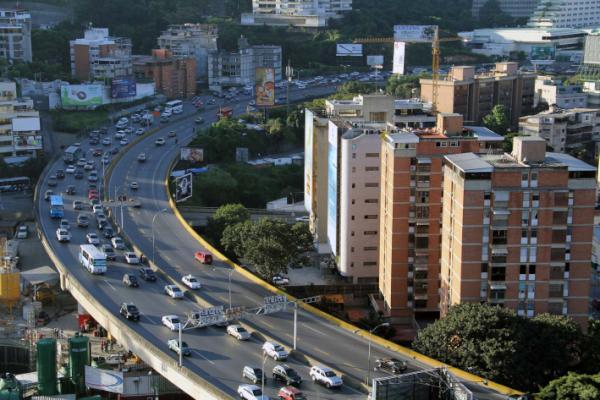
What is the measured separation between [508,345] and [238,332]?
7.48 m

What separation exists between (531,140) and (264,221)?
39.2 feet

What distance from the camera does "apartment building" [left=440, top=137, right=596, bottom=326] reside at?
101 feet

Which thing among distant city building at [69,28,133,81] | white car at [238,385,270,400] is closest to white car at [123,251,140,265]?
white car at [238,385,270,400]

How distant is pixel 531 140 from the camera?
3159 cm

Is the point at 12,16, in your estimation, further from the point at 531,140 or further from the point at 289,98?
the point at 531,140

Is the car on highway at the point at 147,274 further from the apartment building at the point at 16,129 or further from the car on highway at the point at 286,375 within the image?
the apartment building at the point at 16,129

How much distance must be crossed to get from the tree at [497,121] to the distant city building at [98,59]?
1143 inches

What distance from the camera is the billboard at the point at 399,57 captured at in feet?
317

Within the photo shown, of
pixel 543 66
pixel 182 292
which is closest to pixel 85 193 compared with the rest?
pixel 182 292

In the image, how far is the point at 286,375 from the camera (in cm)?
2638

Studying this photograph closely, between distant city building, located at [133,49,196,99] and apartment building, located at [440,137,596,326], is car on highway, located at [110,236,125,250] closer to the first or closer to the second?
apartment building, located at [440,137,596,326]

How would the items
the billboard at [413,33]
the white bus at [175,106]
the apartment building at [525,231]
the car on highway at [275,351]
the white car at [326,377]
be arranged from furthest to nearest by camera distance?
the billboard at [413,33] → the white bus at [175,106] → the apartment building at [525,231] → the car on highway at [275,351] → the white car at [326,377]

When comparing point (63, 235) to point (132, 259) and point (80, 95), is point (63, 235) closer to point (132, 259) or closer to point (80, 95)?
point (132, 259)

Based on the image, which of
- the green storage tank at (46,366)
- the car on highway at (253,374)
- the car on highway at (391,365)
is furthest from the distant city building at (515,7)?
the car on highway at (253,374)
